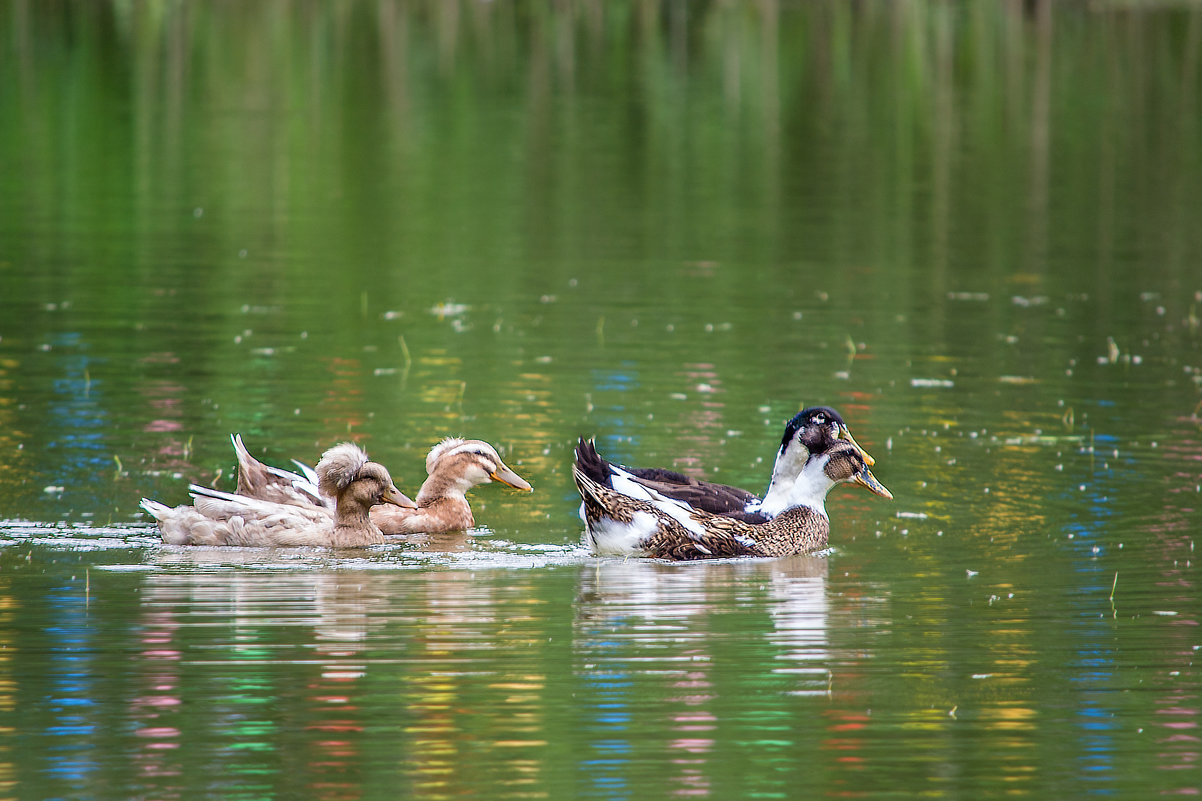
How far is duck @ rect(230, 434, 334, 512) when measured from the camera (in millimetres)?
13609

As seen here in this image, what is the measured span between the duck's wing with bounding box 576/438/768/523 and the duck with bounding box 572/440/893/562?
1.1 inches

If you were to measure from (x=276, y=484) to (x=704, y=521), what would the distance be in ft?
10.1

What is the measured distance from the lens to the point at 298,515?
13227 millimetres

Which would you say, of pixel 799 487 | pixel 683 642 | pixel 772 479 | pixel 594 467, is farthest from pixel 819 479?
pixel 683 642

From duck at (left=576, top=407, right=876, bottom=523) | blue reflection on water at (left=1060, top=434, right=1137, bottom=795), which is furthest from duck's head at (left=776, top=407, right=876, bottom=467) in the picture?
blue reflection on water at (left=1060, top=434, right=1137, bottom=795)

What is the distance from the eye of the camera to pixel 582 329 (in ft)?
68.4

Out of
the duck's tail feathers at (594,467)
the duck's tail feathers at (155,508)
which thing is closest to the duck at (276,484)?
the duck's tail feathers at (155,508)

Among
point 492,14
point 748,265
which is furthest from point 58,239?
point 492,14

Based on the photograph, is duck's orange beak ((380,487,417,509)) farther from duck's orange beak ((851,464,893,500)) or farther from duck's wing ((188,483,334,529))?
duck's orange beak ((851,464,893,500))

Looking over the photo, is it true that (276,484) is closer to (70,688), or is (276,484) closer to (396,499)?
(396,499)

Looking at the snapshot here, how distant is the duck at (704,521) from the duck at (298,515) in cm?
143

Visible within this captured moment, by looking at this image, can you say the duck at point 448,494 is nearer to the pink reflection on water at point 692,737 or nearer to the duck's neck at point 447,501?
the duck's neck at point 447,501

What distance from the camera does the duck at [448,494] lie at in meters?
13.9

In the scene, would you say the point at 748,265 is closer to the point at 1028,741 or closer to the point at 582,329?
the point at 582,329
